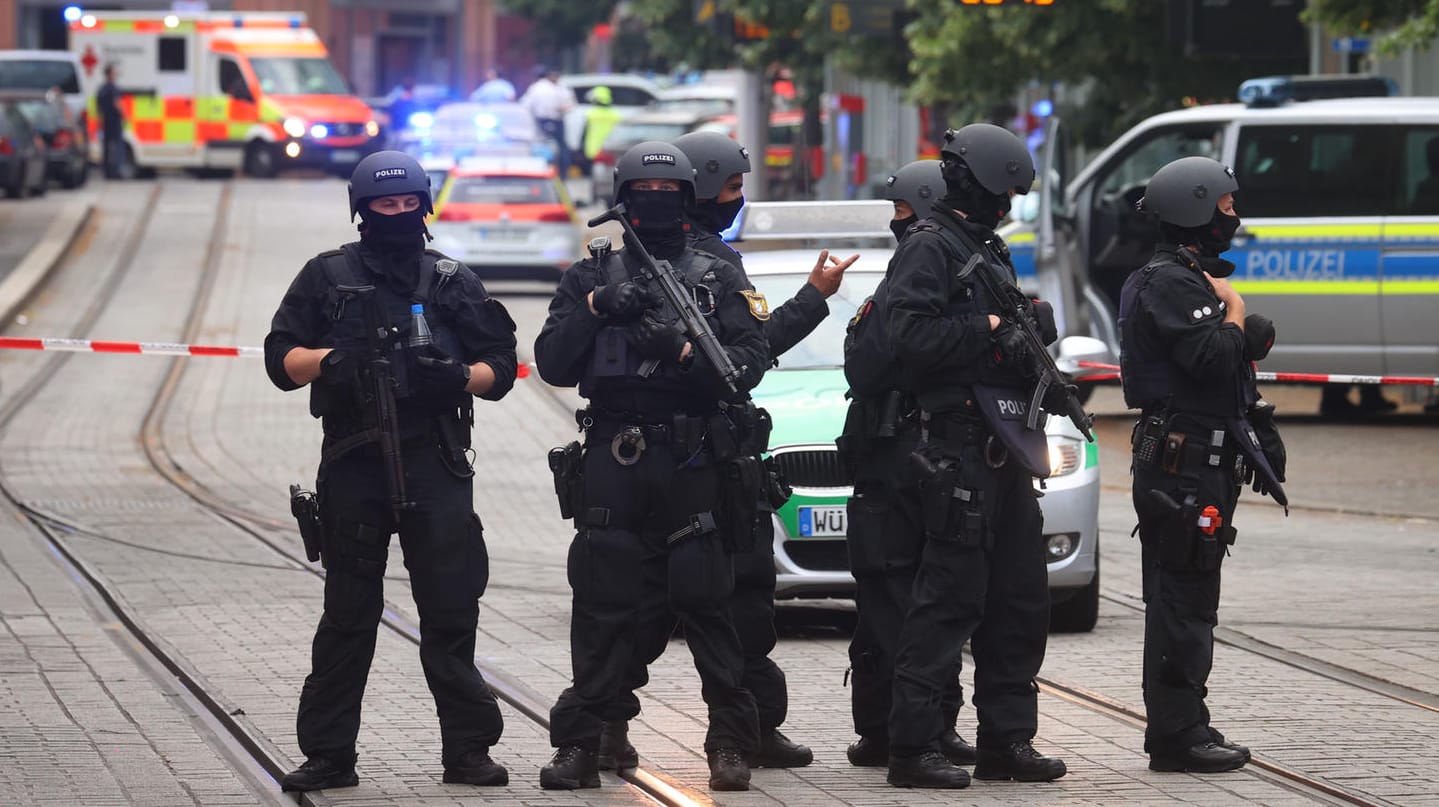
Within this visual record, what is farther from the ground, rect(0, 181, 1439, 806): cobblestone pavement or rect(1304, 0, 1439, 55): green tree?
rect(1304, 0, 1439, 55): green tree

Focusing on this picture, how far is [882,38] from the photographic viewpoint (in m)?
26.8

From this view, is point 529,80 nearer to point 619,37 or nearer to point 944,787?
point 619,37

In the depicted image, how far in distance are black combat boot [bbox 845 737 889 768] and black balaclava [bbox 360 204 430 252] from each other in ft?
6.48

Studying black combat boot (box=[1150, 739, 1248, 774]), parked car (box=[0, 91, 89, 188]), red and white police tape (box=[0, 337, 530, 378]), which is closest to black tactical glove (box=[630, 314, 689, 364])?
black combat boot (box=[1150, 739, 1248, 774])

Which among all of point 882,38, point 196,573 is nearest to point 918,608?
point 196,573

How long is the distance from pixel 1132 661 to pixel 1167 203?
2541 millimetres

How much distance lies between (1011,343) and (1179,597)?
960mm

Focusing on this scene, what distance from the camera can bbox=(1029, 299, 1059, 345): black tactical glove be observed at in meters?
6.74

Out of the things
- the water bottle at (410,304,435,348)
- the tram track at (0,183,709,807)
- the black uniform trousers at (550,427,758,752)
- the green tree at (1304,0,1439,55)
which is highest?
the green tree at (1304,0,1439,55)

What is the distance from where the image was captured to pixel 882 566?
688cm

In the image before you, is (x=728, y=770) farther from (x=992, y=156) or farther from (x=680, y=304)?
(x=992, y=156)

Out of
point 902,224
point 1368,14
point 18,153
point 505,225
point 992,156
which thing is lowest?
point 505,225

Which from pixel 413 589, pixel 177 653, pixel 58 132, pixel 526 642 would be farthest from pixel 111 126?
pixel 413 589

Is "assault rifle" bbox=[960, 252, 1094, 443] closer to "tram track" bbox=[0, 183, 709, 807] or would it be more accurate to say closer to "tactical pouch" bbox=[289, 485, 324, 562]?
"tram track" bbox=[0, 183, 709, 807]
